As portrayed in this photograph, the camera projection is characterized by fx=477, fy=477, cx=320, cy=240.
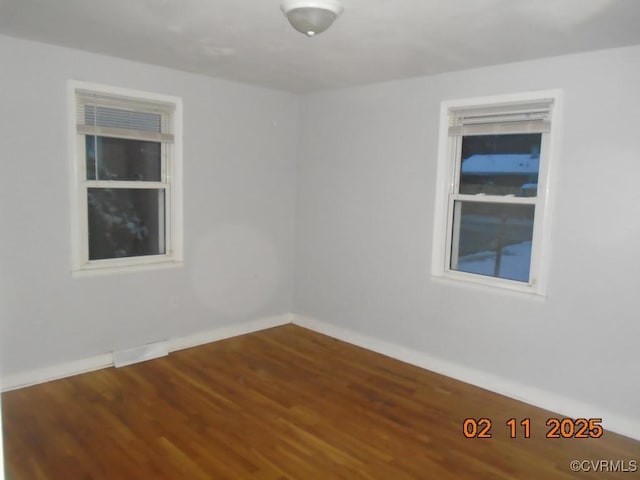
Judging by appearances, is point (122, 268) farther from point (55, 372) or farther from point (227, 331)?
point (227, 331)

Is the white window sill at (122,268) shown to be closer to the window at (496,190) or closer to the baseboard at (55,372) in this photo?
the baseboard at (55,372)

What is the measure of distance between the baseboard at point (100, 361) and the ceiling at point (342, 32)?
234 centimetres

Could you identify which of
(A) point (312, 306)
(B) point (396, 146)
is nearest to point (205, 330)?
(A) point (312, 306)

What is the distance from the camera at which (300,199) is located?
16.5 feet

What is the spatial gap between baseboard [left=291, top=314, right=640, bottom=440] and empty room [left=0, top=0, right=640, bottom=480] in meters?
0.01

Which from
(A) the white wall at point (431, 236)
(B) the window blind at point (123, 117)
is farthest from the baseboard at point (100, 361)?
(B) the window blind at point (123, 117)

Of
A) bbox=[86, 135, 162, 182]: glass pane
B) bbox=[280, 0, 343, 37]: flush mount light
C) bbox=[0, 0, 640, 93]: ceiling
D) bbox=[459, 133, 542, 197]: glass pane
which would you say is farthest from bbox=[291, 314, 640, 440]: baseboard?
bbox=[280, 0, 343, 37]: flush mount light

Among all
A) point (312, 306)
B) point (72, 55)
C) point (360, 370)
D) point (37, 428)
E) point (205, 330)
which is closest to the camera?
point (37, 428)

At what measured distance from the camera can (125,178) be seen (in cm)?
392

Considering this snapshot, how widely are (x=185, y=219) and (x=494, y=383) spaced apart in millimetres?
2867

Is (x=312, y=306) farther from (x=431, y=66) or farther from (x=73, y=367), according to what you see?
(x=431, y=66)

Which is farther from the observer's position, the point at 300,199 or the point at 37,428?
the point at 300,199

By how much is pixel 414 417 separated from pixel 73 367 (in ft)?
8.45

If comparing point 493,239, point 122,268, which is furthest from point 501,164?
point 122,268
